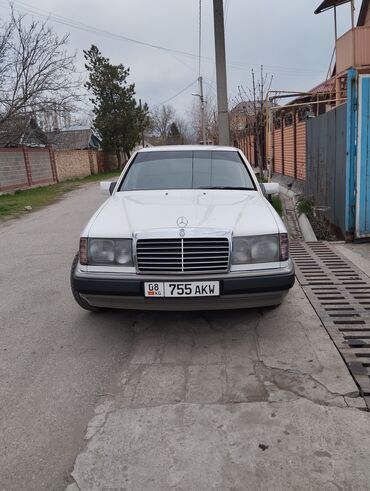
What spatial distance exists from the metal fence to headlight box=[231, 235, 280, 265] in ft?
12.9

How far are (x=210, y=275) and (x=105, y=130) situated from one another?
42.4 metres

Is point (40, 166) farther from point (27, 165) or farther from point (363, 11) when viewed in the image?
point (363, 11)

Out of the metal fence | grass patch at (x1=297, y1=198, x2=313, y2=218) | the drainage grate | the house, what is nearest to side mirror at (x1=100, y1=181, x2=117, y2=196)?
the drainage grate

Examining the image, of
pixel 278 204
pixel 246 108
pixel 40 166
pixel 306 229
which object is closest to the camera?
pixel 306 229

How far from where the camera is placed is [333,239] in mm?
7602

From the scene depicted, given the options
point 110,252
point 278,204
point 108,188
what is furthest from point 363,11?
point 110,252

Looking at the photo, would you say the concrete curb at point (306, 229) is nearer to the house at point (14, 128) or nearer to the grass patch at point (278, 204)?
the grass patch at point (278, 204)

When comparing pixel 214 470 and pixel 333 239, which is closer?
pixel 214 470

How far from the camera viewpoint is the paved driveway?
234cm

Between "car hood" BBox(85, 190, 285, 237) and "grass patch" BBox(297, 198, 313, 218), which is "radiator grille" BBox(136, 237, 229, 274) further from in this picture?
"grass patch" BBox(297, 198, 313, 218)

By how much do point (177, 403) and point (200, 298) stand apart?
84 centimetres

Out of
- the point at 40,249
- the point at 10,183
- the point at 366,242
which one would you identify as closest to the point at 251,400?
the point at 366,242

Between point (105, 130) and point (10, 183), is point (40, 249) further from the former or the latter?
point (105, 130)

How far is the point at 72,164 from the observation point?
32.9 metres
